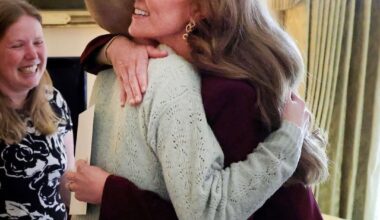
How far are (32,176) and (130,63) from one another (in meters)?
0.84

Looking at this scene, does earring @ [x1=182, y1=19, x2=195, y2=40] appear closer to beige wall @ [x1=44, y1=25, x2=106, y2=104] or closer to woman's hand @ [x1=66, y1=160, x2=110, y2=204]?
woman's hand @ [x1=66, y1=160, x2=110, y2=204]

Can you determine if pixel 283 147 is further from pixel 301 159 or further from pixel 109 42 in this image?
pixel 109 42

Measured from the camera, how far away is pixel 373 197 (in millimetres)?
2221

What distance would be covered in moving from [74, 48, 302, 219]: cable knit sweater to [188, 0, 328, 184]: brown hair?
0.04 metres

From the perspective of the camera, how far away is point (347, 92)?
215cm

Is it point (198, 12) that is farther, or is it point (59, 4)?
point (59, 4)

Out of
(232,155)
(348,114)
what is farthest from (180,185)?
(348,114)

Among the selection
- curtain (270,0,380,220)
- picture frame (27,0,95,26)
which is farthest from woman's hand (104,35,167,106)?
Result: picture frame (27,0,95,26)

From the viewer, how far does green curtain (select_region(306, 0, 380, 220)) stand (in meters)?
2.06

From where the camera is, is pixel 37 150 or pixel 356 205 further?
pixel 356 205

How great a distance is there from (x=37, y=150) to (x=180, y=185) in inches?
38.3

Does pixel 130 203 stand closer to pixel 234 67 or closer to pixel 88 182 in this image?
pixel 88 182

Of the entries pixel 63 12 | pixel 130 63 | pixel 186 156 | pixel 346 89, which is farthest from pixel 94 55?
pixel 63 12

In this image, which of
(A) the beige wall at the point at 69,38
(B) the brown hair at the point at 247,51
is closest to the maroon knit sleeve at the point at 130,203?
(B) the brown hair at the point at 247,51
